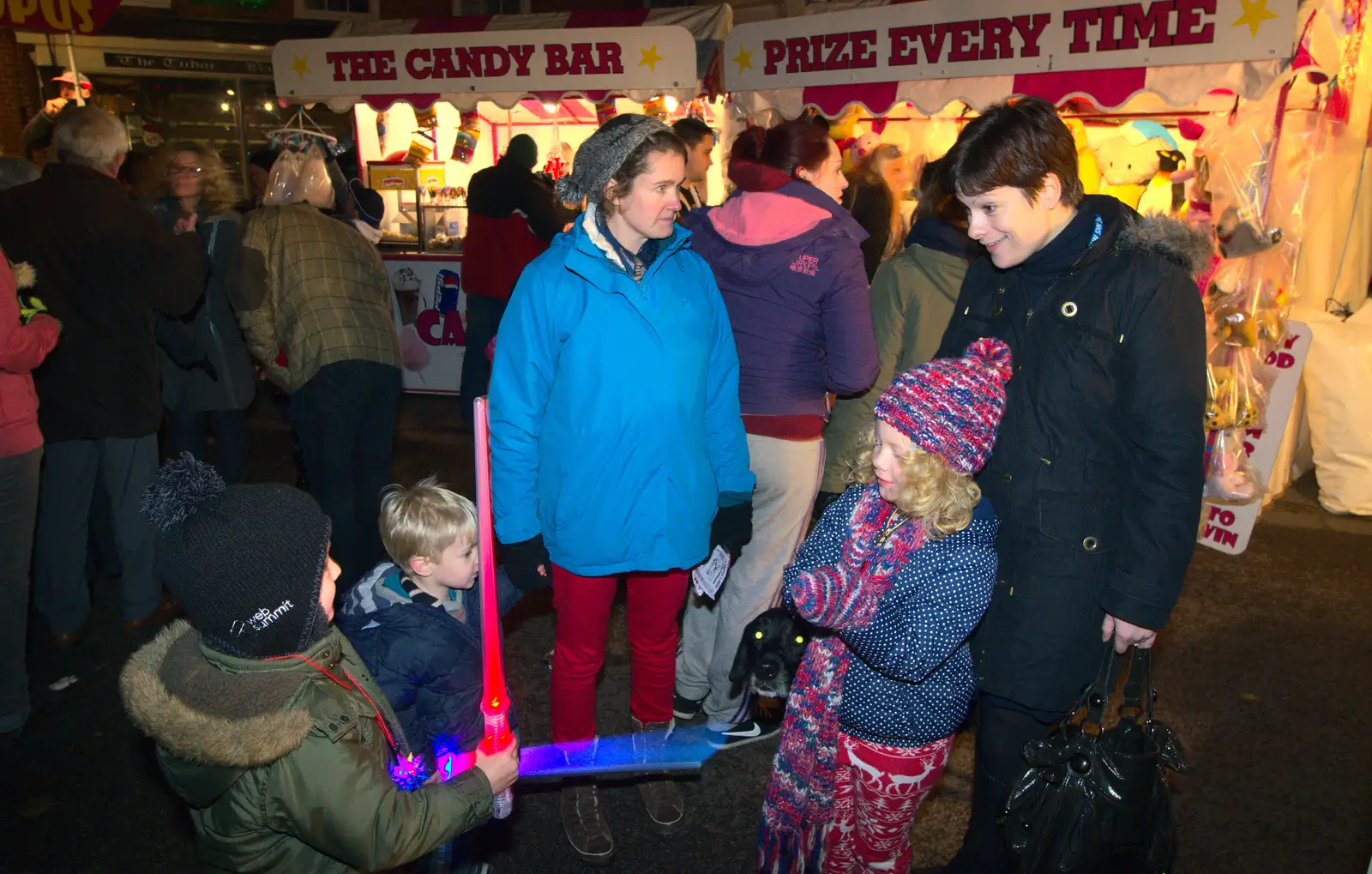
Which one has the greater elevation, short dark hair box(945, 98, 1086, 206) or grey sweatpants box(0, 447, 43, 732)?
short dark hair box(945, 98, 1086, 206)

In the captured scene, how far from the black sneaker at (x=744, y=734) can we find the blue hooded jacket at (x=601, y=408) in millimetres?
1097

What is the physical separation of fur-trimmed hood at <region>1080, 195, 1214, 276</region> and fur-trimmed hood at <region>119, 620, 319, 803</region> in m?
1.96

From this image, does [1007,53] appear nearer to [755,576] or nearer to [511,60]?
[755,576]

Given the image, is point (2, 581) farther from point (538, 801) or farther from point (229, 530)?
point (229, 530)

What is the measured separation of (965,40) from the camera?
505 cm

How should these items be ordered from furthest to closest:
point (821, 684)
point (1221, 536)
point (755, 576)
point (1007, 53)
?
point (1221, 536), point (1007, 53), point (755, 576), point (821, 684)

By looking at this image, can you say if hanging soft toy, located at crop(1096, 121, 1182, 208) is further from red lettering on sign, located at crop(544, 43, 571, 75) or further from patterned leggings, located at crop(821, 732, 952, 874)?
patterned leggings, located at crop(821, 732, 952, 874)

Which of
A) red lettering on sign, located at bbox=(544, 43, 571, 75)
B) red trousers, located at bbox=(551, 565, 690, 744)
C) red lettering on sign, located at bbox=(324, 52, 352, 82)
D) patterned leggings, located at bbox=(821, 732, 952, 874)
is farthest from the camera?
red lettering on sign, located at bbox=(324, 52, 352, 82)

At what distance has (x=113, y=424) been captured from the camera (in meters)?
3.93

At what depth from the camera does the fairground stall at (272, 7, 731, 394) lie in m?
6.50

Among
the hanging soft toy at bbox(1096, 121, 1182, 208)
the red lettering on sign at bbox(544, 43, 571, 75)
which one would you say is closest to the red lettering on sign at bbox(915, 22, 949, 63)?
the hanging soft toy at bbox(1096, 121, 1182, 208)

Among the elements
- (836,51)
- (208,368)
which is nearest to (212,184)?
(208,368)

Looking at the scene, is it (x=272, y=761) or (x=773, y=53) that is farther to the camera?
(x=773, y=53)

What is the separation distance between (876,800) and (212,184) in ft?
14.5
